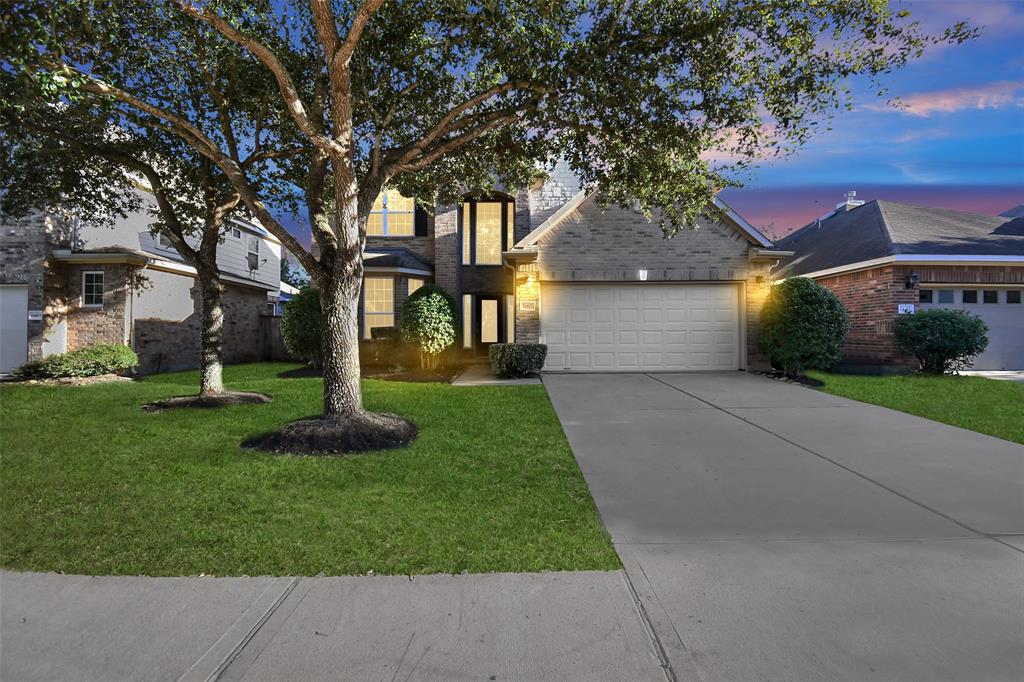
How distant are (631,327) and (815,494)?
8752mm

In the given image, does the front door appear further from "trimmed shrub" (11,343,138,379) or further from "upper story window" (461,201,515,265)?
"trimmed shrub" (11,343,138,379)

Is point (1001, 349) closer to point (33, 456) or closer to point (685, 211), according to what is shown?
point (685, 211)

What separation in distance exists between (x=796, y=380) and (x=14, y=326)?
62.6 ft

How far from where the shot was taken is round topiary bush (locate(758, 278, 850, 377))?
1147 centimetres

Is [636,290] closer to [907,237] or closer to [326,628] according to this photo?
[907,237]

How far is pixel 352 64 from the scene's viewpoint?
7.37 m

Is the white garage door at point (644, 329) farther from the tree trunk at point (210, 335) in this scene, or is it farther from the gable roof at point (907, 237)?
the tree trunk at point (210, 335)

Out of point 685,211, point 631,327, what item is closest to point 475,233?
point 631,327

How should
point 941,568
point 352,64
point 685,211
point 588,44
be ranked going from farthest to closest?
point 685,211 → point 352,64 → point 588,44 → point 941,568

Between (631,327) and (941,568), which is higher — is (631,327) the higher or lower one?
the higher one

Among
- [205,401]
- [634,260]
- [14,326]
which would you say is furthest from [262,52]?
[14,326]

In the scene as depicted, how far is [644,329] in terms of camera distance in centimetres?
1305


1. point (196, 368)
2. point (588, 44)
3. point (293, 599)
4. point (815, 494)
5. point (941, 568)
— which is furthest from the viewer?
point (196, 368)

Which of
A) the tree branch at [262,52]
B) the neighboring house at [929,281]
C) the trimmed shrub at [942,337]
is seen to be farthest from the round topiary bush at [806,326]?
the tree branch at [262,52]
